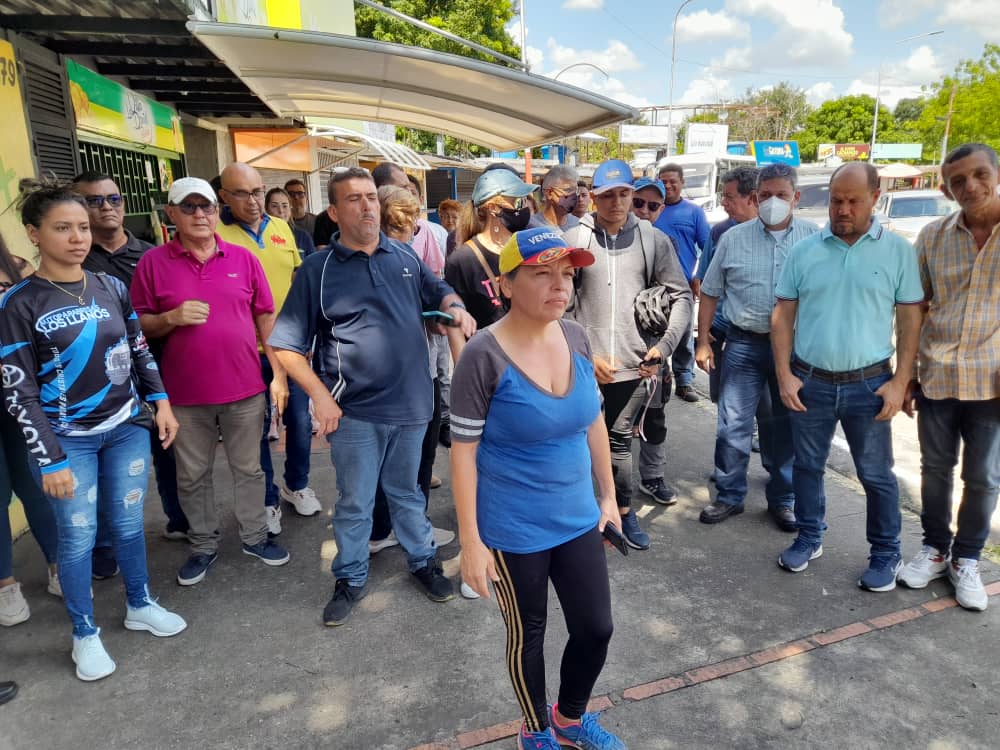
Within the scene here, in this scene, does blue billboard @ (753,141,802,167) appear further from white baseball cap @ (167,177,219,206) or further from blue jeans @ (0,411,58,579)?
blue jeans @ (0,411,58,579)

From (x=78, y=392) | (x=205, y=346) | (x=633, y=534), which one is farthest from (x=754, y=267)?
(x=78, y=392)

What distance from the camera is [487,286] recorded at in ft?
12.0

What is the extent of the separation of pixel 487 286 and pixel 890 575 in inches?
99.7

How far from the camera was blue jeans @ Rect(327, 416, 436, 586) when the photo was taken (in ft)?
10.1

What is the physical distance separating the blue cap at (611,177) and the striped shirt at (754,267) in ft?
2.97

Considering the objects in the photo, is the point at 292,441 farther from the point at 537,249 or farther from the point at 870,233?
the point at 870,233

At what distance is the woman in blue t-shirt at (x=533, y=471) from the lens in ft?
6.61

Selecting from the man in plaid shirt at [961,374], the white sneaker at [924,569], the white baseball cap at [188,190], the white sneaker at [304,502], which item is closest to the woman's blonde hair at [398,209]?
the white baseball cap at [188,190]

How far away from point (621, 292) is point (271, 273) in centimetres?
210

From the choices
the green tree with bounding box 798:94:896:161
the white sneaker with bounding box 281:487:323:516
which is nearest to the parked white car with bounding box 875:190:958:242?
the white sneaker with bounding box 281:487:323:516

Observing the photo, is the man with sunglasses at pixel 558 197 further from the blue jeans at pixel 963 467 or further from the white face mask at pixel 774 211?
the blue jeans at pixel 963 467

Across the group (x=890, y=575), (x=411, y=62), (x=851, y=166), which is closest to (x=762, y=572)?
(x=890, y=575)

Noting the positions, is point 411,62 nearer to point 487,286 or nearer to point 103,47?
point 487,286

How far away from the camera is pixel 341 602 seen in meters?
3.21
